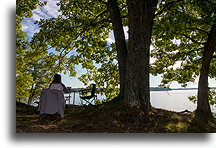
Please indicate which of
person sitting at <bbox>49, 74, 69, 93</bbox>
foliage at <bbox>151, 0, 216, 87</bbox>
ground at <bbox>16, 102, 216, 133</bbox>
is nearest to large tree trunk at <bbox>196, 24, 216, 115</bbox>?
foliage at <bbox>151, 0, 216, 87</bbox>

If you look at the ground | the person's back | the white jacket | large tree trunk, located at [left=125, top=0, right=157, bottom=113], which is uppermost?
large tree trunk, located at [left=125, top=0, right=157, bottom=113]

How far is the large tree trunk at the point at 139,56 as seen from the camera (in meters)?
3.47

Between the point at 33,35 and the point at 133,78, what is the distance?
2.83m

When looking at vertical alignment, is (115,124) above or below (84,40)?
below

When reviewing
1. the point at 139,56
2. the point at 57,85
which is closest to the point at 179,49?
the point at 139,56

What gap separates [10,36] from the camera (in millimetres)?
3400

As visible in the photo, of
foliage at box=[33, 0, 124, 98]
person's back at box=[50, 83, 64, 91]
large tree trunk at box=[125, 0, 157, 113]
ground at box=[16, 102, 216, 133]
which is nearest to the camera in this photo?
ground at box=[16, 102, 216, 133]

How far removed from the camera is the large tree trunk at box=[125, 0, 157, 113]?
11.4ft

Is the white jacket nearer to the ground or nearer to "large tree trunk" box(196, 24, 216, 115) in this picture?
the ground

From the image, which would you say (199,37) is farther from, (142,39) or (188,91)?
(142,39)

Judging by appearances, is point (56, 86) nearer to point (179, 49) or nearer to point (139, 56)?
point (139, 56)

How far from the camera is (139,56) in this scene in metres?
3.51

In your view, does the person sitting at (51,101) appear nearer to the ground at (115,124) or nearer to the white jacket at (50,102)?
the white jacket at (50,102)
